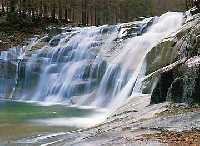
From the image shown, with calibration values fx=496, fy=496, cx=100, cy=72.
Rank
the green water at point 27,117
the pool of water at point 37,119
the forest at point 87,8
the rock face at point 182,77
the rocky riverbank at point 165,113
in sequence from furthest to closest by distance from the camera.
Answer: the forest at point 87,8, the pool of water at point 37,119, the green water at point 27,117, the rock face at point 182,77, the rocky riverbank at point 165,113

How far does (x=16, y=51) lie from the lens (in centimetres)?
4897

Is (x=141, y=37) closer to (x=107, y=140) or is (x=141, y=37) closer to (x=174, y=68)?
(x=174, y=68)

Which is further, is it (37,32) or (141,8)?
(141,8)

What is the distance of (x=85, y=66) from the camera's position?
40250mm

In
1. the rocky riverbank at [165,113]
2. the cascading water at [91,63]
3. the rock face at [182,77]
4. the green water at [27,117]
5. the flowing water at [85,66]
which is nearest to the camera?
the rocky riverbank at [165,113]

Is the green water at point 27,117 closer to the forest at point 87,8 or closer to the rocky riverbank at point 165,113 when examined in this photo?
the rocky riverbank at point 165,113

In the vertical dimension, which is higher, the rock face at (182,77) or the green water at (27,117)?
the rock face at (182,77)

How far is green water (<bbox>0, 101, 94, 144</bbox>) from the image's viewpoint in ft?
74.1

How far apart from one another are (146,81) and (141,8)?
6829 centimetres

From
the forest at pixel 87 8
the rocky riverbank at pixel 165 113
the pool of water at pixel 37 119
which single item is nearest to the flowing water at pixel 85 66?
the pool of water at pixel 37 119

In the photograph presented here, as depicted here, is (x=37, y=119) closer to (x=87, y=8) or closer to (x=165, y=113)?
(x=165, y=113)

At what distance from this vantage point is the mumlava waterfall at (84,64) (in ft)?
115

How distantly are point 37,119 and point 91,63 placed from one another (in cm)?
1329

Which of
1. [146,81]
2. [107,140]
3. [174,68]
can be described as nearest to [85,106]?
[146,81]
